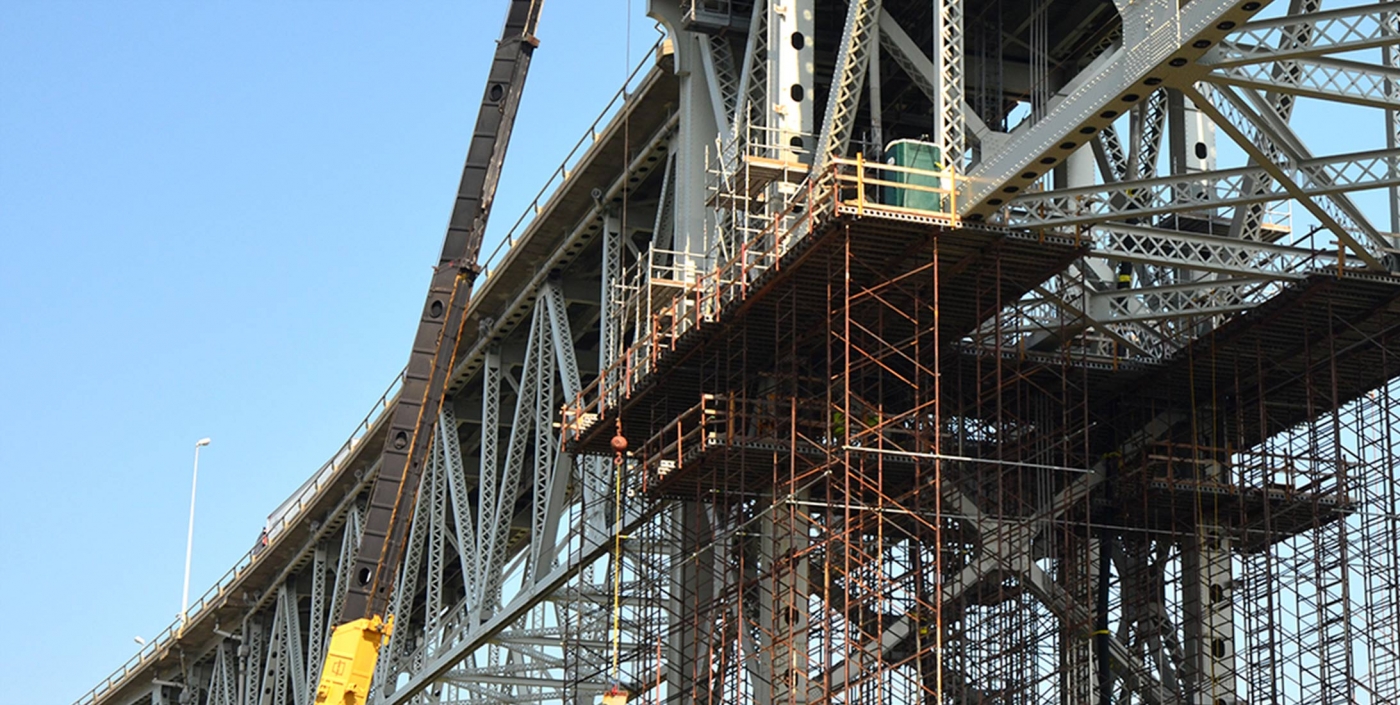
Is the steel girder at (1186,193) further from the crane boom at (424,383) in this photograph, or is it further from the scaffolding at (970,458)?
the crane boom at (424,383)

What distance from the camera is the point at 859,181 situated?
3822cm

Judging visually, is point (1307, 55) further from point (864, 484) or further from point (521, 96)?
point (521, 96)

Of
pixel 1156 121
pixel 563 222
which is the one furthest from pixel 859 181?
pixel 563 222

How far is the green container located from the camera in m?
39.3

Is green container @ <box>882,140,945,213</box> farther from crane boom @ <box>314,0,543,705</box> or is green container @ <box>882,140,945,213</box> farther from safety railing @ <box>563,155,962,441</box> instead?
crane boom @ <box>314,0,543,705</box>

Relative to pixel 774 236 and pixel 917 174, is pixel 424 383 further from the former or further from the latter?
pixel 917 174

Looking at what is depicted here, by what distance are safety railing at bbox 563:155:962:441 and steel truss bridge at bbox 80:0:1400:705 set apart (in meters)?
0.11

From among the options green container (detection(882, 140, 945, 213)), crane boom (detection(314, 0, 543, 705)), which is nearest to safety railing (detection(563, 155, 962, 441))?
green container (detection(882, 140, 945, 213))

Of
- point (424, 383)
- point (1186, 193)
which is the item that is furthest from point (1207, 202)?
point (424, 383)

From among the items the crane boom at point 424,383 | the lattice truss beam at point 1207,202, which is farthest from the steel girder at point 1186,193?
the crane boom at point 424,383

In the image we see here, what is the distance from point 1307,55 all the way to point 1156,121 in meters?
15.1

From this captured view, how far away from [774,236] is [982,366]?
19.6 ft

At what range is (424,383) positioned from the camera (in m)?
44.4

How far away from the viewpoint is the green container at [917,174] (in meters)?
39.3
